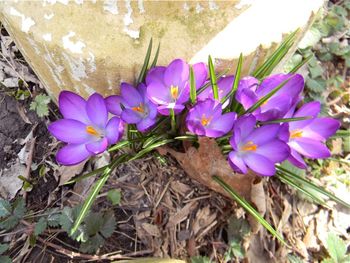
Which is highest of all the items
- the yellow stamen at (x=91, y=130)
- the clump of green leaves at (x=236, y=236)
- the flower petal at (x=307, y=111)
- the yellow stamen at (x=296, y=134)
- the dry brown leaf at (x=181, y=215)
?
the yellow stamen at (x=91, y=130)

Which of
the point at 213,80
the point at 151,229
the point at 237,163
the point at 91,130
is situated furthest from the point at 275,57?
the point at 151,229

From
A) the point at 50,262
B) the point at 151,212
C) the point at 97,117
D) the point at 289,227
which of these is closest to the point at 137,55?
the point at 97,117

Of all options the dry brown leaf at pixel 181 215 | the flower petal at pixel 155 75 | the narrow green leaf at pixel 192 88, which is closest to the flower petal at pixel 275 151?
the narrow green leaf at pixel 192 88

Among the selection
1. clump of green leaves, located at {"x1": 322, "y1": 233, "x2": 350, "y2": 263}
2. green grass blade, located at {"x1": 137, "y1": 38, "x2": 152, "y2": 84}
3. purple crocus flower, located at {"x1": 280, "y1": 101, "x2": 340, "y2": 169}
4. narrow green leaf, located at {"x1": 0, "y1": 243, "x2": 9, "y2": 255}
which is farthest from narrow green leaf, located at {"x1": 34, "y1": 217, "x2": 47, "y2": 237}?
clump of green leaves, located at {"x1": 322, "y1": 233, "x2": 350, "y2": 263}

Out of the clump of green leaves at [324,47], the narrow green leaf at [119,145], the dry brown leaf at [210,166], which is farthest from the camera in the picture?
the clump of green leaves at [324,47]

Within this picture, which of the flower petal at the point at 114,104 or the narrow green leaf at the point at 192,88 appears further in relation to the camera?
the flower petal at the point at 114,104

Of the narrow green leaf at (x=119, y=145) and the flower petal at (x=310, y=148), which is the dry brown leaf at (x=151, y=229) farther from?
the flower petal at (x=310, y=148)
